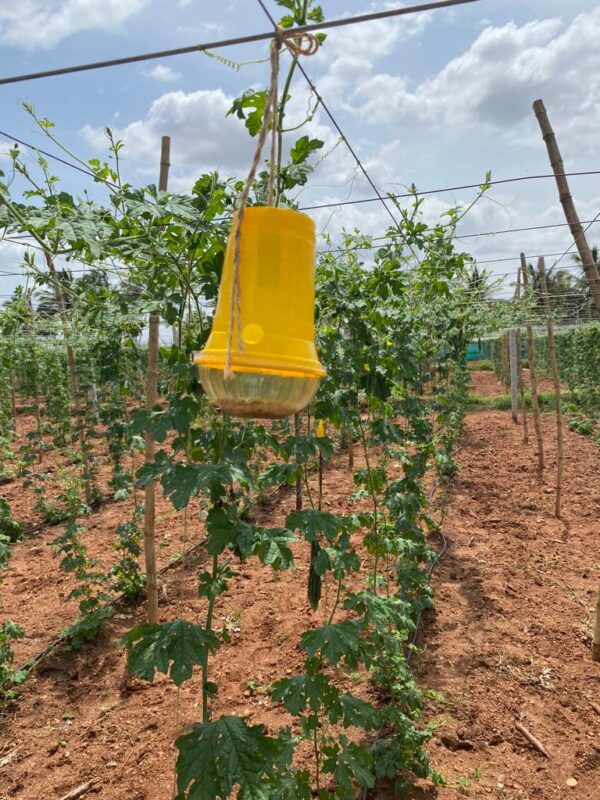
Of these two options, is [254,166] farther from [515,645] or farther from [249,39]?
[515,645]

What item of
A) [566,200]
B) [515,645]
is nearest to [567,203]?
[566,200]

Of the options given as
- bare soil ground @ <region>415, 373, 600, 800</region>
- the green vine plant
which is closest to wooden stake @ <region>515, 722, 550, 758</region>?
bare soil ground @ <region>415, 373, 600, 800</region>

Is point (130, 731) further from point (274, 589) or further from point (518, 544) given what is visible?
point (518, 544)

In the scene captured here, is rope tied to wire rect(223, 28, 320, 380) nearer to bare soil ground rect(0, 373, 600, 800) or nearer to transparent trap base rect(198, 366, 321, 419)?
transparent trap base rect(198, 366, 321, 419)

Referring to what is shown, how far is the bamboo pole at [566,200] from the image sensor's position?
319 cm

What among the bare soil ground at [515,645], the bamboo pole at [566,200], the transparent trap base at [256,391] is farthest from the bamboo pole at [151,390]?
the transparent trap base at [256,391]

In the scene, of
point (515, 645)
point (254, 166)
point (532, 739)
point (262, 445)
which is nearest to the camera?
point (254, 166)

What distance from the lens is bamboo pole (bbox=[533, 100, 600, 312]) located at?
3193 mm

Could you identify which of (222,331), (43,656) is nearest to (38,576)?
(43,656)

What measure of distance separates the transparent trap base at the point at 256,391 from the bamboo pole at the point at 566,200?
268 centimetres

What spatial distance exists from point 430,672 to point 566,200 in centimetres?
305

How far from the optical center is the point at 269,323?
100 cm

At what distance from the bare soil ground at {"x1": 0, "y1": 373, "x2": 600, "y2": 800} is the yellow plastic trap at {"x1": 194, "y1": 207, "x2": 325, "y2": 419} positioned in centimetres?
231

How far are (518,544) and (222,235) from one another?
5288mm
